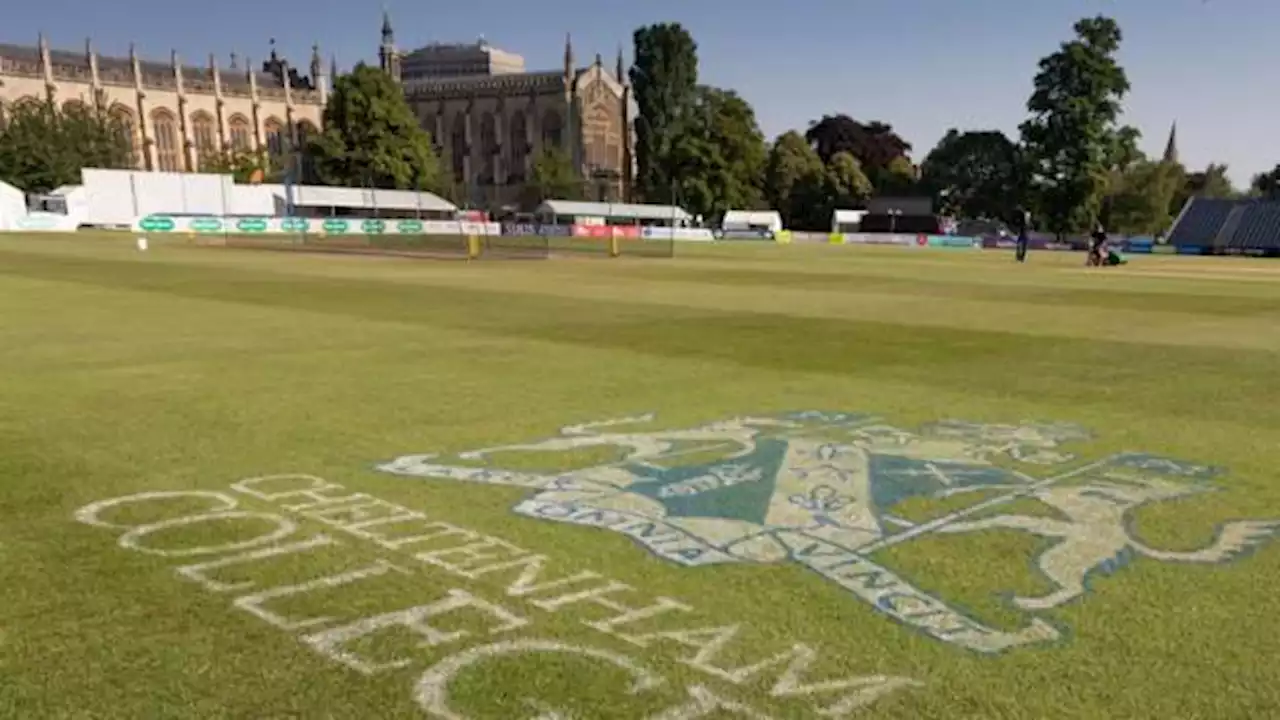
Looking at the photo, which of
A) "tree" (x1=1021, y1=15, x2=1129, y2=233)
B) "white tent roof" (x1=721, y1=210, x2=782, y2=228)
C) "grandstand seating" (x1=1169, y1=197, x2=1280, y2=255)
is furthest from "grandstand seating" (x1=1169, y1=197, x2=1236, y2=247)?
"white tent roof" (x1=721, y1=210, x2=782, y2=228)

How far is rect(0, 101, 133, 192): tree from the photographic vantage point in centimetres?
9556

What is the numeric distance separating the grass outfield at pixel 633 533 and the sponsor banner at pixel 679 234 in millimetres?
75771

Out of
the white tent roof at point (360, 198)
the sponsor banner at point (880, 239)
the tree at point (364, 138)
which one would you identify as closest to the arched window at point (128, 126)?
the tree at point (364, 138)

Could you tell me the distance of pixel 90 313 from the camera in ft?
61.3

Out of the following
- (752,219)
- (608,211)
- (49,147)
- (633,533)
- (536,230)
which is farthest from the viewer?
(752,219)

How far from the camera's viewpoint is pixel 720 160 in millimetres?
121188

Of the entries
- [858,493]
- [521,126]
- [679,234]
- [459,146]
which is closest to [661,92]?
[521,126]

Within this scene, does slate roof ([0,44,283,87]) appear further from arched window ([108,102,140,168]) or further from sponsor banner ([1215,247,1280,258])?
sponsor banner ([1215,247,1280,258])

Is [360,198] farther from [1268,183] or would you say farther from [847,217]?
[1268,183]

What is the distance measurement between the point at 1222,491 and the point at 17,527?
322 inches

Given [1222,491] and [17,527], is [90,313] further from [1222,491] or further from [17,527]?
[1222,491]

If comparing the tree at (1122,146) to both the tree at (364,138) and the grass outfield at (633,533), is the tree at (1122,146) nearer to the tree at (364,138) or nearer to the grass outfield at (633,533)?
the tree at (364,138)

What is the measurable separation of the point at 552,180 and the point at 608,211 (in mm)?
23489

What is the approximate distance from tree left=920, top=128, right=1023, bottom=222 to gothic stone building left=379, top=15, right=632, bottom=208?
4719cm
